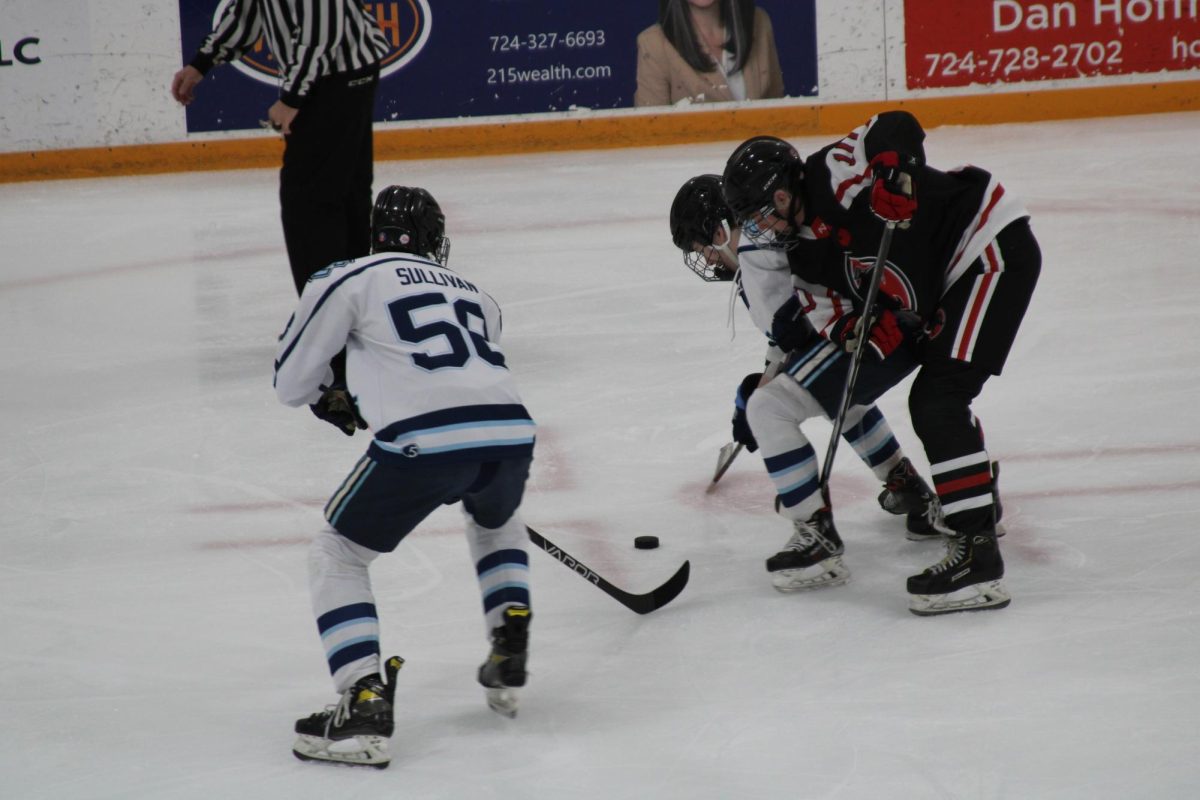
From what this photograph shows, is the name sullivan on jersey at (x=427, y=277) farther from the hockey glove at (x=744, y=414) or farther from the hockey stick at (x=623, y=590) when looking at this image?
the hockey glove at (x=744, y=414)

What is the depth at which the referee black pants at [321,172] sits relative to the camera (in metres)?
4.23

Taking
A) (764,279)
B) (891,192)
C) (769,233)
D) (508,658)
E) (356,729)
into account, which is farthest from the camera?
(764,279)

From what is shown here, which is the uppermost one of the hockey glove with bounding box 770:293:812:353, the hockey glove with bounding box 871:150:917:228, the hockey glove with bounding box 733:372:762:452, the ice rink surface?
the hockey glove with bounding box 871:150:917:228

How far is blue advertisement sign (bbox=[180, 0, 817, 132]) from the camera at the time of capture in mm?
8008

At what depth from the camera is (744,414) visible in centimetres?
297

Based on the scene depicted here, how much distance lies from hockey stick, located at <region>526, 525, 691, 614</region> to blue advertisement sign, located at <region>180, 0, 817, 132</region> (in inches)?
227

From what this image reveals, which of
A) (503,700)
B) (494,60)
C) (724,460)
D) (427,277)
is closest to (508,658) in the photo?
(503,700)

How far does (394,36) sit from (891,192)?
596 cm

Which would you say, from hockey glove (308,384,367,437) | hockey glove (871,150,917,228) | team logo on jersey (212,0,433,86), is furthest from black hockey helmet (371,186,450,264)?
team logo on jersey (212,0,433,86)

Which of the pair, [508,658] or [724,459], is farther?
[724,459]

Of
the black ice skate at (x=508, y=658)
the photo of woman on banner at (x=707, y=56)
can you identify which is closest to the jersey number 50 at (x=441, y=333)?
the black ice skate at (x=508, y=658)

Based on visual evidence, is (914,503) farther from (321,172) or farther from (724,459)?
(321,172)

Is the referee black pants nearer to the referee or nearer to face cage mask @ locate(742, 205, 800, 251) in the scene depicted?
the referee

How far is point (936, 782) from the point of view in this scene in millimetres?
1970
